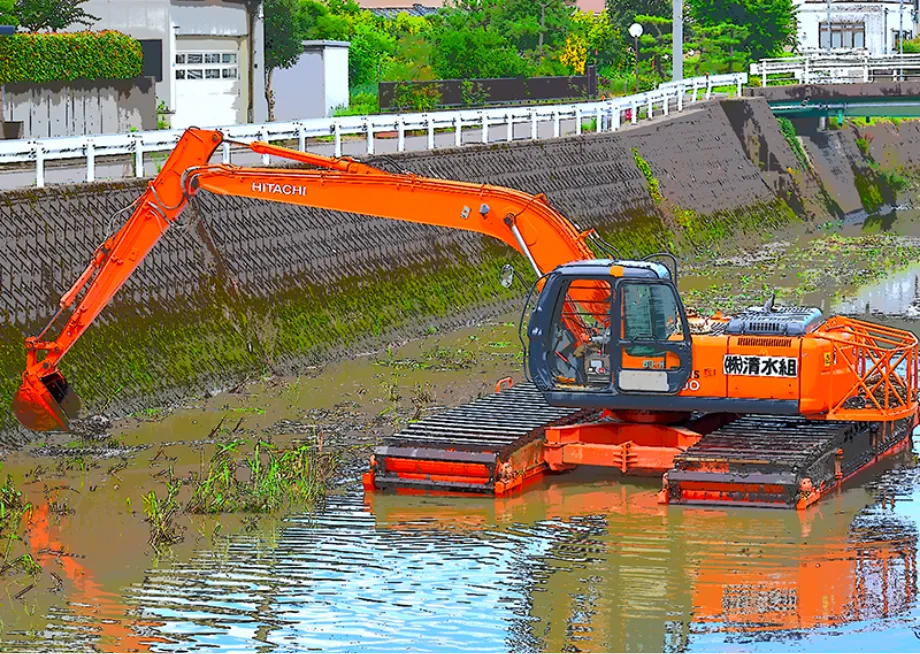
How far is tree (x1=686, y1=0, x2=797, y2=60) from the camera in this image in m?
72.1

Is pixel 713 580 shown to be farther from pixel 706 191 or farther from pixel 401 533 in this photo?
pixel 706 191

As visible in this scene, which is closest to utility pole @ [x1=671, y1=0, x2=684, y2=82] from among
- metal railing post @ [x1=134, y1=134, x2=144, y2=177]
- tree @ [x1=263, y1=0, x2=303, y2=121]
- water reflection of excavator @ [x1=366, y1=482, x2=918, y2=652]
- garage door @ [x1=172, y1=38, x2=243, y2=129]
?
tree @ [x1=263, y1=0, x2=303, y2=121]

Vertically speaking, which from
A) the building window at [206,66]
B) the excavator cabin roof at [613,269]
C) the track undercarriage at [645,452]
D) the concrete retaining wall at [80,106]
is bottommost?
the track undercarriage at [645,452]

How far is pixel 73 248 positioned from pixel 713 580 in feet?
39.1

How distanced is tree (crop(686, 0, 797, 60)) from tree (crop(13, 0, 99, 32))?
34.4m

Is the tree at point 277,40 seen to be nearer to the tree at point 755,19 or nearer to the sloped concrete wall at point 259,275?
the sloped concrete wall at point 259,275

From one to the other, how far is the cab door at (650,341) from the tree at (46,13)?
2493cm

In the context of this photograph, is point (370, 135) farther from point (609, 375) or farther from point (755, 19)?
point (755, 19)

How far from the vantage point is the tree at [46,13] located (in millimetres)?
42344

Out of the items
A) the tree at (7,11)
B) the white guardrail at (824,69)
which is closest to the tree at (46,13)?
the tree at (7,11)

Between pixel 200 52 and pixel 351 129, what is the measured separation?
45.4 feet

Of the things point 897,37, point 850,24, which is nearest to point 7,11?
point 850,24

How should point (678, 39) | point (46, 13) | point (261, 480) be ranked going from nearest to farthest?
point (261, 480)
point (46, 13)
point (678, 39)

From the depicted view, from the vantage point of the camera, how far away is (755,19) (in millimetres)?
72688
